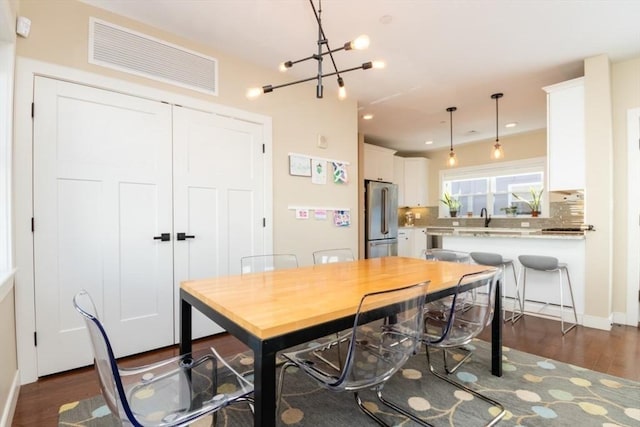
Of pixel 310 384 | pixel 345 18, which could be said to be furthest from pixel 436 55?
pixel 310 384

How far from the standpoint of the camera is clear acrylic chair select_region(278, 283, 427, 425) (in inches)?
49.9

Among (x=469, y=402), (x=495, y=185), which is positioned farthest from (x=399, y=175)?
(x=469, y=402)

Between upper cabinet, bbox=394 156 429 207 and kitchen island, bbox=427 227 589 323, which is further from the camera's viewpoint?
upper cabinet, bbox=394 156 429 207

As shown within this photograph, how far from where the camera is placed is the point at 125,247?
2.46 m

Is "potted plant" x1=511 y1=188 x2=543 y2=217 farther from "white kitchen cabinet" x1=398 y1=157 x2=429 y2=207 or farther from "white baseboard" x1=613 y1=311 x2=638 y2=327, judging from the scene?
"white baseboard" x1=613 y1=311 x2=638 y2=327

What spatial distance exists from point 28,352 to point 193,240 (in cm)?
130

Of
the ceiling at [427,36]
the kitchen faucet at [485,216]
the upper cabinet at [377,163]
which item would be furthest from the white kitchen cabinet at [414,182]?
the ceiling at [427,36]

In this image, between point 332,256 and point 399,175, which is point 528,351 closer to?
point 332,256

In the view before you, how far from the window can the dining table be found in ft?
15.5

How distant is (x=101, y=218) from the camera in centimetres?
236

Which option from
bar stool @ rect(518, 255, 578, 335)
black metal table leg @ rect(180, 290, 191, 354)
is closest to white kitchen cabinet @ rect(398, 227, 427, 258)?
bar stool @ rect(518, 255, 578, 335)

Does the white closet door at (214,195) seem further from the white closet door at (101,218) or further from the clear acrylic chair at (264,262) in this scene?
the clear acrylic chair at (264,262)

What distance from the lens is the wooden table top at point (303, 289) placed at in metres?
1.13

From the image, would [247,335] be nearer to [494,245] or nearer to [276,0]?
[276,0]
